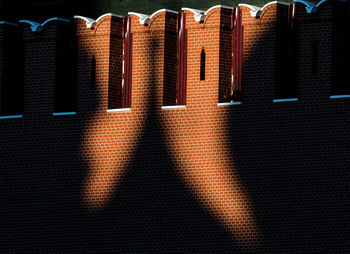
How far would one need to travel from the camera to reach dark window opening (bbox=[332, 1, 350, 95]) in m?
24.3

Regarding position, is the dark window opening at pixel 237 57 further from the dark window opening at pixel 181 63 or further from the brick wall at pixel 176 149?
the dark window opening at pixel 181 63

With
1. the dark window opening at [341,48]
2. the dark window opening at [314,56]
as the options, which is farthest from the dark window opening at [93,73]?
the dark window opening at [341,48]

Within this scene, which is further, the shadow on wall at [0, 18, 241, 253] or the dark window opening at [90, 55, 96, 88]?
the dark window opening at [90, 55, 96, 88]

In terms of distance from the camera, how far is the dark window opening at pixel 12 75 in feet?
93.5

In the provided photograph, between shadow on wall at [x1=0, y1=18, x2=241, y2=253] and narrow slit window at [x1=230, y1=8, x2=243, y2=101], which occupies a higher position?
narrow slit window at [x1=230, y1=8, x2=243, y2=101]

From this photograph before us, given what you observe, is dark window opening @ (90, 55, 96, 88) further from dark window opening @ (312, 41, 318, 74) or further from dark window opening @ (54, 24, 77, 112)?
dark window opening @ (312, 41, 318, 74)

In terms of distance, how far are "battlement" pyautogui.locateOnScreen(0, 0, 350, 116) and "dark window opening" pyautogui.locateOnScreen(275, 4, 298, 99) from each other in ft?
0.09

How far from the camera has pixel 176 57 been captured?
26.7 meters

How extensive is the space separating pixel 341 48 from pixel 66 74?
27.2ft

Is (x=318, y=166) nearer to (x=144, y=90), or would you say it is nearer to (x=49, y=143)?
(x=144, y=90)

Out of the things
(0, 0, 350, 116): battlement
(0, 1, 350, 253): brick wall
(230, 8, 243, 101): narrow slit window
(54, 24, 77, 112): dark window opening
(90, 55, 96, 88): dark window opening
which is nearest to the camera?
(0, 1, 350, 253): brick wall

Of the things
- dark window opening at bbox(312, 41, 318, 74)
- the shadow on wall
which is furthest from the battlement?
the shadow on wall

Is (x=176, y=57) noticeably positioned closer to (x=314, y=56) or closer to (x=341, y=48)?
(x=314, y=56)

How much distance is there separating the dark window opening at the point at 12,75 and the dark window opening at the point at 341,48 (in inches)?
383
